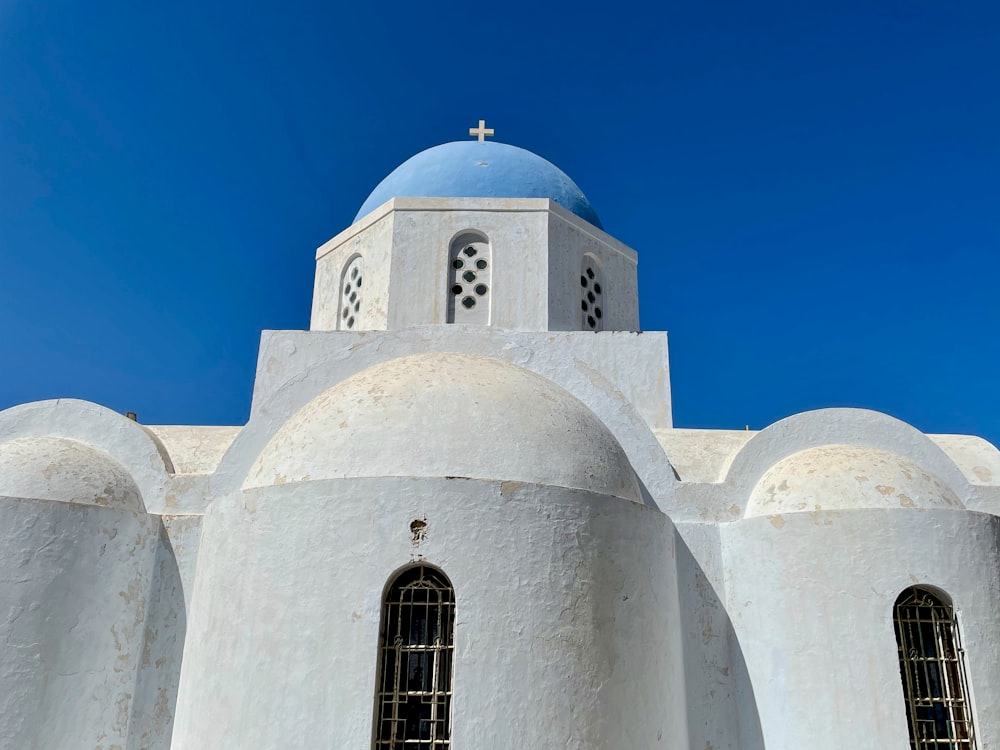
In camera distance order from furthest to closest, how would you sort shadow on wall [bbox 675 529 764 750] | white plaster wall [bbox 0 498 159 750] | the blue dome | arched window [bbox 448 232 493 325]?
1. the blue dome
2. arched window [bbox 448 232 493 325]
3. shadow on wall [bbox 675 529 764 750]
4. white plaster wall [bbox 0 498 159 750]

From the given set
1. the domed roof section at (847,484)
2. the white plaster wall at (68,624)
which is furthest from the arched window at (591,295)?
the white plaster wall at (68,624)

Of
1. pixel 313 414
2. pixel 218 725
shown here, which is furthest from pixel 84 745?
pixel 313 414

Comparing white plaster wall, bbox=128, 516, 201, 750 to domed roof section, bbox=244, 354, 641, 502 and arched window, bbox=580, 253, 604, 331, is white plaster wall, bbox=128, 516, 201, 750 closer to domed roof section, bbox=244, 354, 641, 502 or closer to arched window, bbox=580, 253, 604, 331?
domed roof section, bbox=244, 354, 641, 502

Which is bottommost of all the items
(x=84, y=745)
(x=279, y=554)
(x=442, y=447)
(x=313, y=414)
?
(x=84, y=745)

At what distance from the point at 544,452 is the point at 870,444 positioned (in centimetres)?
362

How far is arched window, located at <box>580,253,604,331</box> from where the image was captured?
10.4 m

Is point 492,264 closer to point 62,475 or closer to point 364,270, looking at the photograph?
point 364,270

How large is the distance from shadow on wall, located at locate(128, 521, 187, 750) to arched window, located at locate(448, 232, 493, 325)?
428 cm

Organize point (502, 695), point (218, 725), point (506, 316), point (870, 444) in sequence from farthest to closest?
1. point (506, 316)
2. point (870, 444)
3. point (218, 725)
4. point (502, 695)

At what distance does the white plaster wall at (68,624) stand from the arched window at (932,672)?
20.3ft

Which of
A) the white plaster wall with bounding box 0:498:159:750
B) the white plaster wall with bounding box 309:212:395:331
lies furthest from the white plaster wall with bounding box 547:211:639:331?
the white plaster wall with bounding box 0:498:159:750

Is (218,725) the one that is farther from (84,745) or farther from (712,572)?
(712,572)

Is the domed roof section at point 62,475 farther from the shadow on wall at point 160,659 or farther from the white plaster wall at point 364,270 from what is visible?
the white plaster wall at point 364,270

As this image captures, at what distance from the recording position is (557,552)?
5871 mm
